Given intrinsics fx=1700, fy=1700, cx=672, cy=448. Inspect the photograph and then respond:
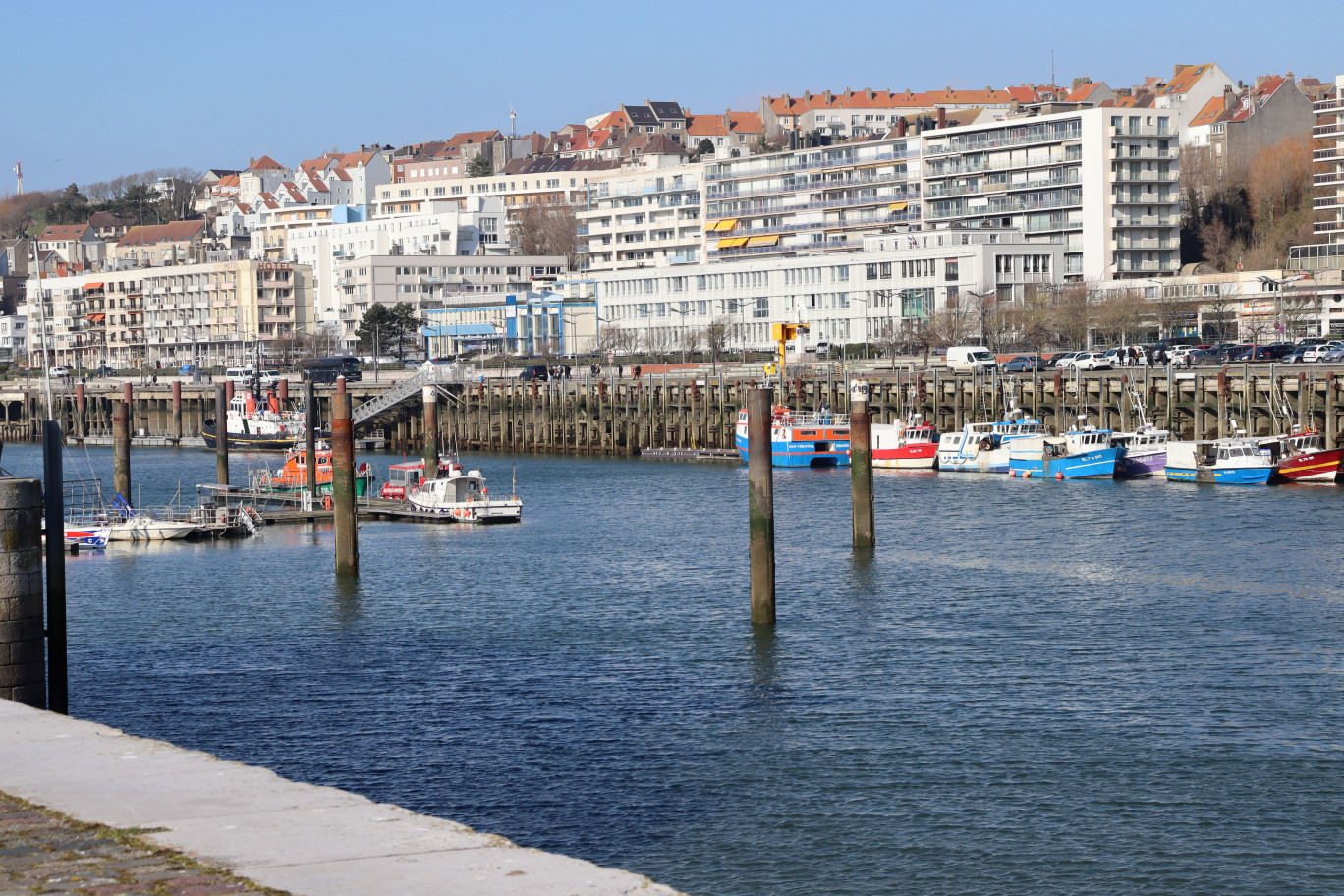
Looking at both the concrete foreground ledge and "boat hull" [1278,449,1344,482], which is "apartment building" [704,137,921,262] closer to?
"boat hull" [1278,449,1344,482]

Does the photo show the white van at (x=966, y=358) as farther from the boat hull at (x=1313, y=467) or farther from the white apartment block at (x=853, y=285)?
the white apartment block at (x=853, y=285)

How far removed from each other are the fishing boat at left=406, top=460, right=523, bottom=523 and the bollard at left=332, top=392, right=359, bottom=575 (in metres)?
13.7

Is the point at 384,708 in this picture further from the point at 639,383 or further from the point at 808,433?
the point at 639,383

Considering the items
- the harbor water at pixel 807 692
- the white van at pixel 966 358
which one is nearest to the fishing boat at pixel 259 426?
the white van at pixel 966 358

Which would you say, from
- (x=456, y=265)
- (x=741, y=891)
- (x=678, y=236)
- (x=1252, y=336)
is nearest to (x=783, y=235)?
(x=678, y=236)

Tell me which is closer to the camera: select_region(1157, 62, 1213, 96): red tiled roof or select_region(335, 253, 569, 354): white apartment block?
select_region(1157, 62, 1213, 96): red tiled roof

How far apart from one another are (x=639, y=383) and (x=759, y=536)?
67167mm

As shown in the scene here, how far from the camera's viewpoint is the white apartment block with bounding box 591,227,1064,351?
131 m

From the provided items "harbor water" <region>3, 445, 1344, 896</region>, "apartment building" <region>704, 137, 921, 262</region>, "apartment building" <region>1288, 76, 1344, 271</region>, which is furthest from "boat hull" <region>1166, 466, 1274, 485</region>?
"apartment building" <region>704, 137, 921, 262</region>

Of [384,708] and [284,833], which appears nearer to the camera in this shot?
[284,833]

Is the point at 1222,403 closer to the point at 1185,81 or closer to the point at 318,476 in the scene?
the point at 318,476

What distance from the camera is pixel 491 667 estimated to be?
3130 centimetres

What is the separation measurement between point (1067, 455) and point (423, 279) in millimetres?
125177

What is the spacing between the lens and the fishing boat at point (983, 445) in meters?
73.4
